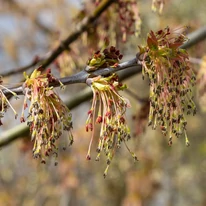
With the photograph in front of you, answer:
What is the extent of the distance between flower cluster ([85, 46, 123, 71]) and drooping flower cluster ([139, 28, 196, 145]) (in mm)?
70

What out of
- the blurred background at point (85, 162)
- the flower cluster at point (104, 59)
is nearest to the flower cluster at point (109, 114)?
the flower cluster at point (104, 59)

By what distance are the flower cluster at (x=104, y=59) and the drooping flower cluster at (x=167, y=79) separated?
70 mm

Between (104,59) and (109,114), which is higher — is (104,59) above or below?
above

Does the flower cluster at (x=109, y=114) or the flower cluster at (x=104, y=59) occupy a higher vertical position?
the flower cluster at (x=104, y=59)

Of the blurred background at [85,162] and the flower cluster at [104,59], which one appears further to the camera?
the blurred background at [85,162]

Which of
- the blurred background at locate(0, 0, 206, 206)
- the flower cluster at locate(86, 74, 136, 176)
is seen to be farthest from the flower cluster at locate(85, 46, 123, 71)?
the blurred background at locate(0, 0, 206, 206)

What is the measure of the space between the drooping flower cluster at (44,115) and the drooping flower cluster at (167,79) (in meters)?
0.22

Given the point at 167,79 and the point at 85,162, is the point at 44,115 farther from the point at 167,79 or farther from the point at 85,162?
the point at 85,162

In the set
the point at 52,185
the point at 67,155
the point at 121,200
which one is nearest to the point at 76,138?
the point at 67,155

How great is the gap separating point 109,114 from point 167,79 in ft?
0.57

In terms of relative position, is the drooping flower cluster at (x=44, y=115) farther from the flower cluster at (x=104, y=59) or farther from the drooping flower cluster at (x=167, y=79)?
the drooping flower cluster at (x=167, y=79)

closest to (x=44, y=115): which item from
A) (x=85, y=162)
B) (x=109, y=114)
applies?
(x=109, y=114)

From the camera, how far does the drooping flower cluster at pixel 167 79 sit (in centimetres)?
109

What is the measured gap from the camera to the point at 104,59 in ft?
3.67
